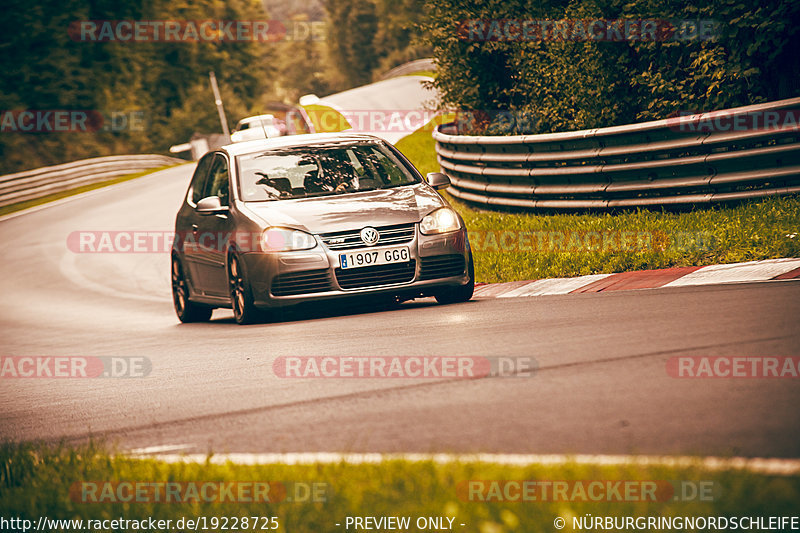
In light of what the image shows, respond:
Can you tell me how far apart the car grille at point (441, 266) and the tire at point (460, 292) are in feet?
0.48

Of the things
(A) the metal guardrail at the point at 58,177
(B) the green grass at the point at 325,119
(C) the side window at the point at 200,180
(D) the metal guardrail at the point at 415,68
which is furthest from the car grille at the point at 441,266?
(D) the metal guardrail at the point at 415,68

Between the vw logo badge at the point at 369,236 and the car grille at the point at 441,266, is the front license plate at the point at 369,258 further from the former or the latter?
the car grille at the point at 441,266

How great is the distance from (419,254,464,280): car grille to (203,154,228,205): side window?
2259 millimetres

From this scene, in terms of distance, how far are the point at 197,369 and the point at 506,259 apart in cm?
480

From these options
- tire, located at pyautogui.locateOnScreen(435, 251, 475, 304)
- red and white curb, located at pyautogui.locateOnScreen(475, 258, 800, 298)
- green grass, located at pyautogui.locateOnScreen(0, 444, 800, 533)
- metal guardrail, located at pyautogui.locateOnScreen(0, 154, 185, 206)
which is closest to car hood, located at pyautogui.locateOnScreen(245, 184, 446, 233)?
tire, located at pyautogui.locateOnScreen(435, 251, 475, 304)

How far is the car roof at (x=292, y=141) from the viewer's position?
10.5 meters

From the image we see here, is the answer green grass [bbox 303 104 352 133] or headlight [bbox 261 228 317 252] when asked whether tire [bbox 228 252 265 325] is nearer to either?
headlight [bbox 261 228 317 252]

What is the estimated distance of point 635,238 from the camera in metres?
10.8

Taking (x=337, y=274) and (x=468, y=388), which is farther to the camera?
(x=337, y=274)

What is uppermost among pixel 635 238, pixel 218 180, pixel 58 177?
pixel 218 180

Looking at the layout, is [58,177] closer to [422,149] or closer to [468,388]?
[422,149]

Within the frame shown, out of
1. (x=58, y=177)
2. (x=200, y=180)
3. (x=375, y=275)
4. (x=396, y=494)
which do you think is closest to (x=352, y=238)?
(x=375, y=275)

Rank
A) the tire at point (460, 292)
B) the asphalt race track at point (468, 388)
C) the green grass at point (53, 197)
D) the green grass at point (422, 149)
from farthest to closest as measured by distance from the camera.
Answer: the green grass at point (53, 197)
the green grass at point (422, 149)
the tire at point (460, 292)
the asphalt race track at point (468, 388)

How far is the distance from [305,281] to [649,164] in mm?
4818
